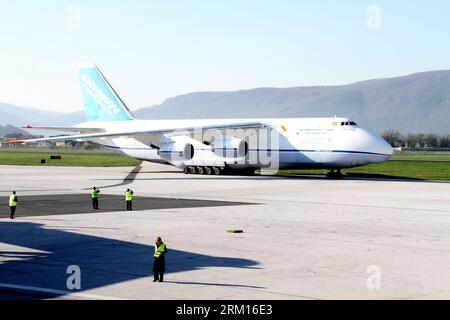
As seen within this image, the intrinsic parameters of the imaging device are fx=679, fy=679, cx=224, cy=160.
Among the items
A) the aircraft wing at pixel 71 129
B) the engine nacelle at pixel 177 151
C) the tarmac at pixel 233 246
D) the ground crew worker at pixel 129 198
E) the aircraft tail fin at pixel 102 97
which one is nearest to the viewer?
the tarmac at pixel 233 246

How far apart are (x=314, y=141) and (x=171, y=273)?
126 ft

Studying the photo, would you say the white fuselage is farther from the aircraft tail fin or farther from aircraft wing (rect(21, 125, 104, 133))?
aircraft wing (rect(21, 125, 104, 133))

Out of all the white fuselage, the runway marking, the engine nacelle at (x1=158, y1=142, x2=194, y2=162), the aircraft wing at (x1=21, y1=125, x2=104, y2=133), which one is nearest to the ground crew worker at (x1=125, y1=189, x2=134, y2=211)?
the runway marking

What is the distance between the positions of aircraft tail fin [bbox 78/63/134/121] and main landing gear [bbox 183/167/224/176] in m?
9.11

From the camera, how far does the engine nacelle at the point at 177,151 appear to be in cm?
6200

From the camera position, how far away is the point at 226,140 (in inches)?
2355

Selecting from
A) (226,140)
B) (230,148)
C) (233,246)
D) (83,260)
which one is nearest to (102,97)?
(226,140)

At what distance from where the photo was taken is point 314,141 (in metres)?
54.8

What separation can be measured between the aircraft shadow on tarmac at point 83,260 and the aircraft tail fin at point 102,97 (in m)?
44.7

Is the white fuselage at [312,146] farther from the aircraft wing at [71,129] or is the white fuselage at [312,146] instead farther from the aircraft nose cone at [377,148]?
the aircraft wing at [71,129]

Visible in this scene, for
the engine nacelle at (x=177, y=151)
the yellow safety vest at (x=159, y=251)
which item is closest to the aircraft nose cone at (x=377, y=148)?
the engine nacelle at (x=177, y=151)

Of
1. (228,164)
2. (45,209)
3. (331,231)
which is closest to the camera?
(331,231)
